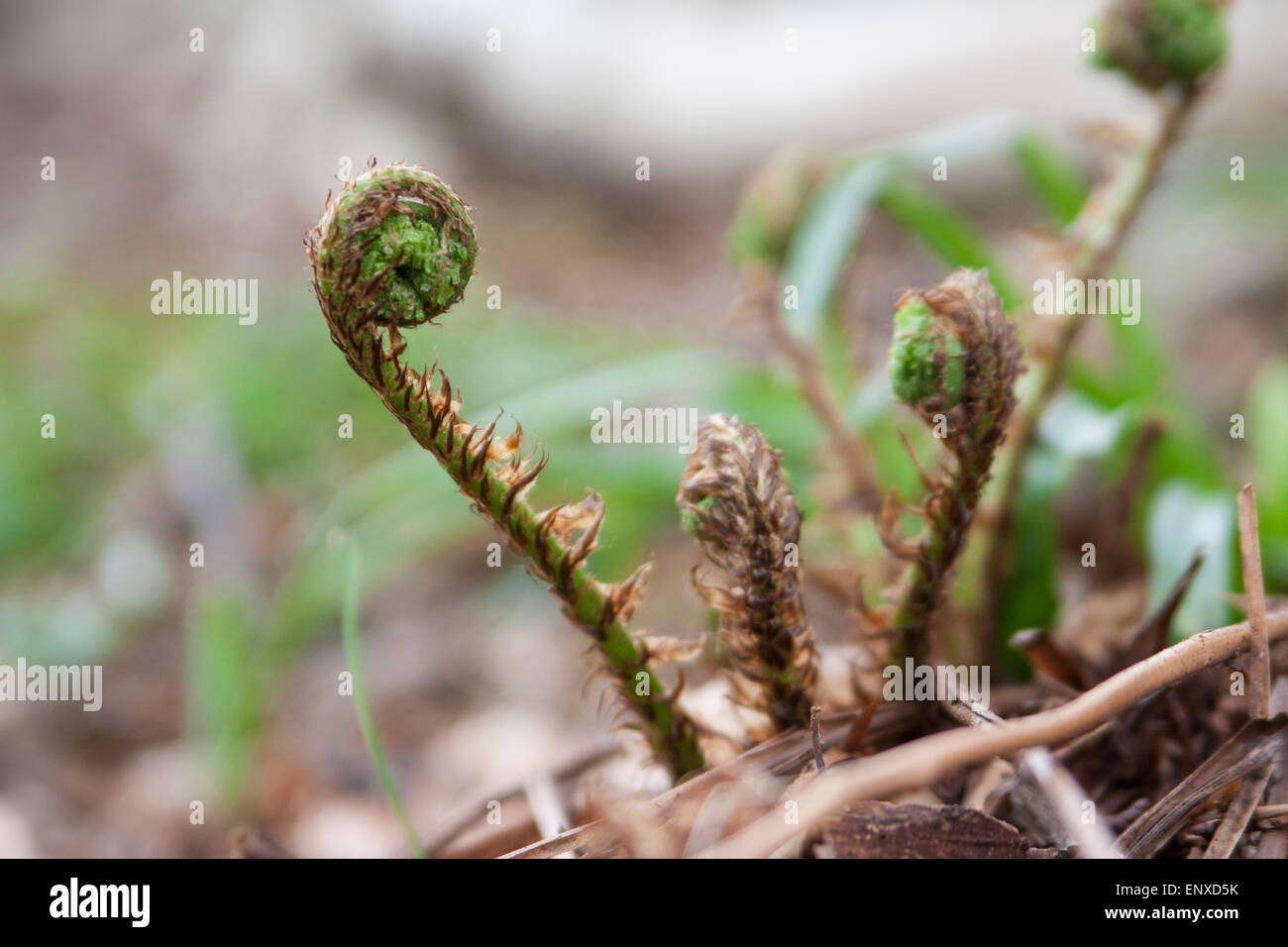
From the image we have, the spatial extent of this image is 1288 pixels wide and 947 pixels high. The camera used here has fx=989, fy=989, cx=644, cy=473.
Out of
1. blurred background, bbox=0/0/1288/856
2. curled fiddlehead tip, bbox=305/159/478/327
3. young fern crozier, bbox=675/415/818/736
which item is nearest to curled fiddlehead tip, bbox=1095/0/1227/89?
blurred background, bbox=0/0/1288/856

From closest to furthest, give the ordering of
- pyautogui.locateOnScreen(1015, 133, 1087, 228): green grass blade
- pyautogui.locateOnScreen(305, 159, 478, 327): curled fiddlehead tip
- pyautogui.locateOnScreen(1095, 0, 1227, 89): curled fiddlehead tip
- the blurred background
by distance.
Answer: pyautogui.locateOnScreen(305, 159, 478, 327): curled fiddlehead tip, pyautogui.locateOnScreen(1095, 0, 1227, 89): curled fiddlehead tip, pyautogui.locateOnScreen(1015, 133, 1087, 228): green grass blade, the blurred background

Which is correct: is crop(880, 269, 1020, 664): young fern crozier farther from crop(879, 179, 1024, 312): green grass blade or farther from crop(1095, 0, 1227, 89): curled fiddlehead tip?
crop(879, 179, 1024, 312): green grass blade

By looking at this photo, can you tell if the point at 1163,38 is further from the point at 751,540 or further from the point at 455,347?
the point at 455,347

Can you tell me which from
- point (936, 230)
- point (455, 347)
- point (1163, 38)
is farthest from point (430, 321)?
point (455, 347)

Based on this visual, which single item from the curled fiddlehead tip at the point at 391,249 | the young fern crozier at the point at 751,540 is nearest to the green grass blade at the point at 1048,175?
the young fern crozier at the point at 751,540

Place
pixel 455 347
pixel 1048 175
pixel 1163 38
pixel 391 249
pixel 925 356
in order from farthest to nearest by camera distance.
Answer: pixel 455 347
pixel 1048 175
pixel 1163 38
pixel 925 356
pixel 391 249
